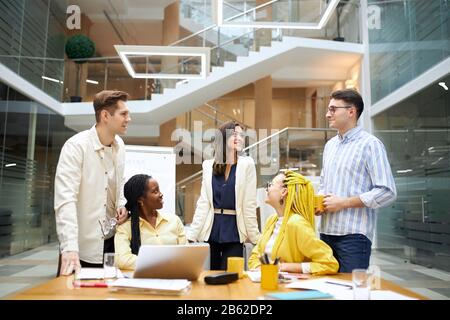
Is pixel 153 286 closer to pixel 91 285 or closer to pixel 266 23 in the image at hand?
pixel 91 285

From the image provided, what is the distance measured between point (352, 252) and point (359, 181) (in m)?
0.36

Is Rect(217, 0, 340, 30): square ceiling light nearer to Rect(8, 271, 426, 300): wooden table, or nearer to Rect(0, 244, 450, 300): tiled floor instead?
Rect(0, 244, 450, 300): tiled floor

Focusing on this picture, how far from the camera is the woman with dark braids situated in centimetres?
209

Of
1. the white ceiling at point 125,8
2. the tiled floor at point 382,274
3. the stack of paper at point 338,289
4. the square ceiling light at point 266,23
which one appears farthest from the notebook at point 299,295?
the white ceiling at point 125,8

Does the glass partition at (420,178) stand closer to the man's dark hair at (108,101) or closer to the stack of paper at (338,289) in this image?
the stack of paper at (338,289)

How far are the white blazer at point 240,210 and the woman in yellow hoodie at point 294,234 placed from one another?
64cm

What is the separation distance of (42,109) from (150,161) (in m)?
4.61

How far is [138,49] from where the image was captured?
18.9ft

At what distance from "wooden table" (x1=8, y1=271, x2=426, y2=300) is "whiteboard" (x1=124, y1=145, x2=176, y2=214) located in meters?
2.63

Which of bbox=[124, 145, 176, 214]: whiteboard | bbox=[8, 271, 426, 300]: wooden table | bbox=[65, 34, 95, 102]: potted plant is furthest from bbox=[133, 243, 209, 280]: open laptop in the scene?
bbox=[65, 34, 95, 102]: potted plant
